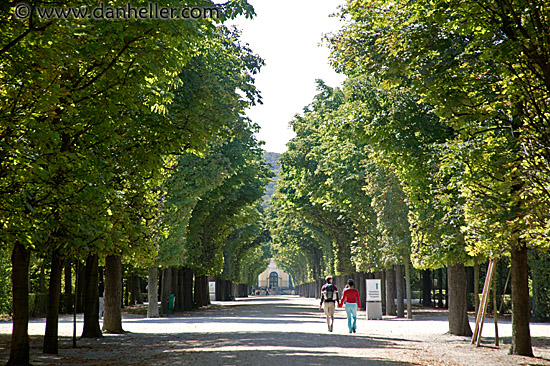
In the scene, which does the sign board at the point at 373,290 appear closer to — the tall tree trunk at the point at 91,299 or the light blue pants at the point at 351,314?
the light blue pants at the point at 351,314

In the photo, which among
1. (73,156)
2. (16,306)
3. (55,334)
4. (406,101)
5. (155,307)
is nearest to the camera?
(73,156)

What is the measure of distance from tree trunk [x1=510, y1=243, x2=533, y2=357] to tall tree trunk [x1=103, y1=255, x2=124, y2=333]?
12.8 meters

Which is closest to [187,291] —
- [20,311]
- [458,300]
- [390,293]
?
[390,293]

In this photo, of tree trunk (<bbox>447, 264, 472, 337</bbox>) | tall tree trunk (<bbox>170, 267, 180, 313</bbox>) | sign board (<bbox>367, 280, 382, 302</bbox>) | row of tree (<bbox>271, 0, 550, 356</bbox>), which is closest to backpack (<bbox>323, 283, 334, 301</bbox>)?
row of tree (<bbox>271, 0, 550, 356</bbox>)

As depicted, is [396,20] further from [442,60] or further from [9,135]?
[9,135]

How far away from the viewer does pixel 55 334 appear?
1533 cm

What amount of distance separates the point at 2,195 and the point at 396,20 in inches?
415

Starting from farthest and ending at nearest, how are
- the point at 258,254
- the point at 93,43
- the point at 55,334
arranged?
the point at 258,254 < the point at 55,334 < the point at 93,43

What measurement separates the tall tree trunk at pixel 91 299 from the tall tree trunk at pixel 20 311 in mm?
5744

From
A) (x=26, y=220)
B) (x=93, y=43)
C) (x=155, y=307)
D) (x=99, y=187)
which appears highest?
(x=93, y=43)

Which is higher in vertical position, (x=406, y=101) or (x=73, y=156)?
(x=406, y=101)

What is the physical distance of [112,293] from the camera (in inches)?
858

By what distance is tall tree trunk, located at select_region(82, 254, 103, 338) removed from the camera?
19.0 metres

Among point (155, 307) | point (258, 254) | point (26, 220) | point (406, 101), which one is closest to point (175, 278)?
point (155, 307)
